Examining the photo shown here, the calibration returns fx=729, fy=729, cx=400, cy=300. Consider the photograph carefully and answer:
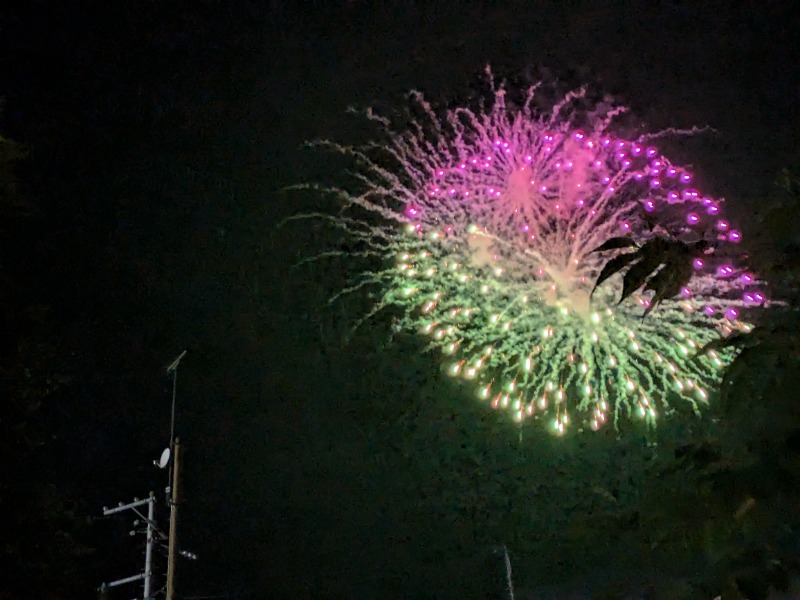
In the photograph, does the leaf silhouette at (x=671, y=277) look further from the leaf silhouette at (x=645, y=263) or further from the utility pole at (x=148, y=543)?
the utility pole at (x=148, y=543)

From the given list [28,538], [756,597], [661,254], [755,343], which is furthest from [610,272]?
[28,538]

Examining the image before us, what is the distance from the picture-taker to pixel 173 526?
8719 millimetres

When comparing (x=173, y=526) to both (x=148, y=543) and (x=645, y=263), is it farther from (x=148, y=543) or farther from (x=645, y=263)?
(x=645, y=263)

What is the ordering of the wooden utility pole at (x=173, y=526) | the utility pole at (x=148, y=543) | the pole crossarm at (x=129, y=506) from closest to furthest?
the wooden utility pole at (x=173, y=526)
the utility pole at (x=148, y=543)
the pole crossarm at (x=129, y=506)

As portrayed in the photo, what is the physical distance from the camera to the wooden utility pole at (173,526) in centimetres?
843

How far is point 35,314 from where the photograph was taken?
377 inches

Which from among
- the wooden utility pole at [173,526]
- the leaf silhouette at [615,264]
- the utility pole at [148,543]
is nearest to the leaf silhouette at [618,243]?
the leaf silhouette at [615,264]

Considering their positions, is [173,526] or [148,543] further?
[148,543]

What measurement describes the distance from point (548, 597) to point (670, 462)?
7.07 meters

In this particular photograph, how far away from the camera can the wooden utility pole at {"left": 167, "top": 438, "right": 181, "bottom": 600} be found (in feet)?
27.7

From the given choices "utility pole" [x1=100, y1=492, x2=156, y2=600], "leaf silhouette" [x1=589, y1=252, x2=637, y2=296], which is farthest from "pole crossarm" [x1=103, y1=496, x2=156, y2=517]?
"leaf silhouette" [x1=589, y1=252, x2=637, y2=296]

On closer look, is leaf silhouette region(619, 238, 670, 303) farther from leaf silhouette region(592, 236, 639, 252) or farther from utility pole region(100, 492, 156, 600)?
utility pole region(100, 492, 156, 600)

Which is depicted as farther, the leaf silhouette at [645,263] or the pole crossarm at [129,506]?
the pole crossarm at [129,506]

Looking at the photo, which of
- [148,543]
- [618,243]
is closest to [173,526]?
[148,543]
